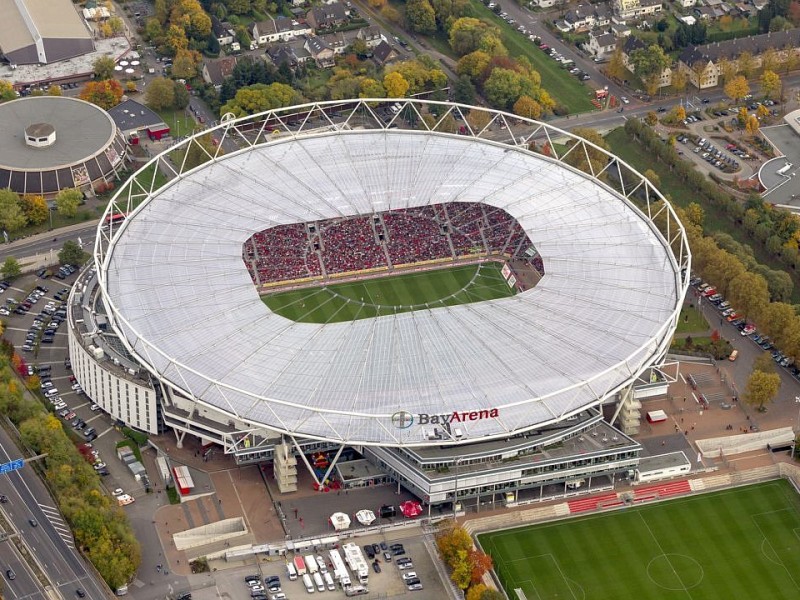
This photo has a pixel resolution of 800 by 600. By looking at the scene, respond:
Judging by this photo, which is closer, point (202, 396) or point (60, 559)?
point (60, 559)

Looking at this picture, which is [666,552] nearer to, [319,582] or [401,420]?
[401,420]

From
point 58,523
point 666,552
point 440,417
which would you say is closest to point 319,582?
point 440,417

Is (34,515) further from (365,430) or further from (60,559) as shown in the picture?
(365,430)

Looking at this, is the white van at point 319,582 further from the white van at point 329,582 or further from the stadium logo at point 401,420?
the stadium logo at point 401,420

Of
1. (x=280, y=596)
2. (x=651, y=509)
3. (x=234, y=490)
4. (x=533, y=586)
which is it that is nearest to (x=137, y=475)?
(x=234, y=490)

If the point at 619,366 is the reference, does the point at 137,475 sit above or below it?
below

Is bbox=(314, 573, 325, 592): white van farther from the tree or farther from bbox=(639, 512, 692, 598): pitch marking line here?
bbox=(639, 512, 692, 598): pitch marking line

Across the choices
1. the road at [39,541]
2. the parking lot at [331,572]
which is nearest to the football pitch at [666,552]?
the parking lot at [331,572]
